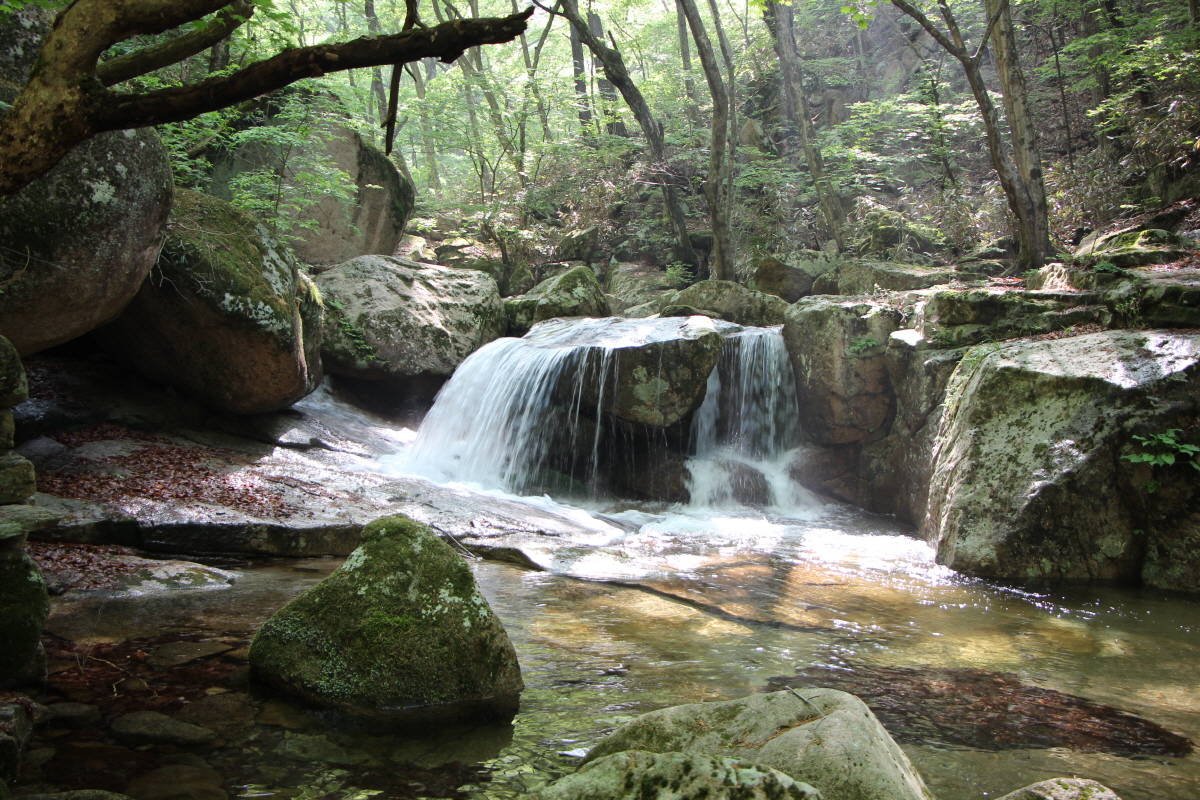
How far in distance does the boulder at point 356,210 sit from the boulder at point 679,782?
49.8 feet

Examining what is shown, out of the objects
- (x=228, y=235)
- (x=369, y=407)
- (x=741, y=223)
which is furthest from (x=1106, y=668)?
(x=741, y=223)

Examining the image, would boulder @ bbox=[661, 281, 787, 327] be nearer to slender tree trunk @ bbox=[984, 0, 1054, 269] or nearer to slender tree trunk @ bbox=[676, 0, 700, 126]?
slender tree trunk @ bbox=[984, 0, 1054, 269]

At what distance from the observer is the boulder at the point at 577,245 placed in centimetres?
2116

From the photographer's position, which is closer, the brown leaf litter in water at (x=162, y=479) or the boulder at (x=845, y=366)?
the brown leaf litter in water at (x=162, y=479)

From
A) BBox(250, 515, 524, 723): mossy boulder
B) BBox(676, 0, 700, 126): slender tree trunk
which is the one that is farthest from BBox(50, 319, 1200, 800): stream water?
BBox(676, 0, 700, 126): slender tree trunk

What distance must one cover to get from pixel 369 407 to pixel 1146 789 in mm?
11626

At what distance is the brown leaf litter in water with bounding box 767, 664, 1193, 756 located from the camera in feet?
11.1

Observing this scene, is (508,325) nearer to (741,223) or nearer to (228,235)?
(228,235)

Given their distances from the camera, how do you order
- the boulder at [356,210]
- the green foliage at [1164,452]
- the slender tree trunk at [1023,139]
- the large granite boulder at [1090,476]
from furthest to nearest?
the boulder at [356,210], the slender tree trunk at [1023,139], the large granite boulder at [1090,476], the green foliage at [1164,452]

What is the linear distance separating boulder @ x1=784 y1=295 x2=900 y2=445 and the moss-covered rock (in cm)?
1002

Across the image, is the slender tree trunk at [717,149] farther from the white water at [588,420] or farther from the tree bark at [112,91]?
the tree bark at [112,91]

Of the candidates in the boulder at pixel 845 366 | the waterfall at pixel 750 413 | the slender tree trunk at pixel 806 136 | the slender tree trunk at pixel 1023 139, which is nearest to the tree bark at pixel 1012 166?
the slender tree trunk at pixel 1023 139

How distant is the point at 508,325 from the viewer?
14992mm

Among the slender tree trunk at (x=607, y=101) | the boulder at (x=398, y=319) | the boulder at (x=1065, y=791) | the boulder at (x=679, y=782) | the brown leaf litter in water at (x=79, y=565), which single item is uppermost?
the slender tree trunk at (x=607, y=101)
